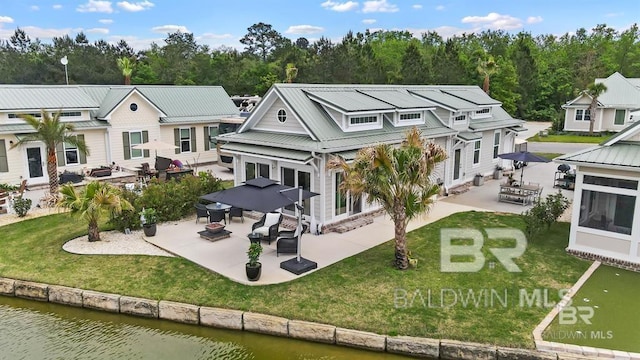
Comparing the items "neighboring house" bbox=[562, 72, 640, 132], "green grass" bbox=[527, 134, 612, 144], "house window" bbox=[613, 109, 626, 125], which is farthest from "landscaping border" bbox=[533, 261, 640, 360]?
"house window" bbox=[613, 109, 626, 125]

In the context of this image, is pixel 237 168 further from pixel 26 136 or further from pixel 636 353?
pixel 636 353

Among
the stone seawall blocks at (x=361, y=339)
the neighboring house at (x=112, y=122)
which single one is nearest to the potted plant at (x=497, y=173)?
the neighboring house at (x=112, y=122)

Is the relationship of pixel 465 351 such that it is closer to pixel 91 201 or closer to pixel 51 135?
pixel 91 201

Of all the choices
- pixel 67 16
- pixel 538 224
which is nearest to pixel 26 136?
pixel 538 224

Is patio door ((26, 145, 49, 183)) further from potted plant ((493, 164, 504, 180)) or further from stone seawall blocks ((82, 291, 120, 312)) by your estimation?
potted plant ((493, 164, 504, 180))

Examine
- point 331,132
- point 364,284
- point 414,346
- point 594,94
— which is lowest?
point 414,346

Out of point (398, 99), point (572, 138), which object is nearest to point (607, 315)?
point (398, 99)

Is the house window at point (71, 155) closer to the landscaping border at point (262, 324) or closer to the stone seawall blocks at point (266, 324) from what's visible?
the landscaping border at point (262, 324)
